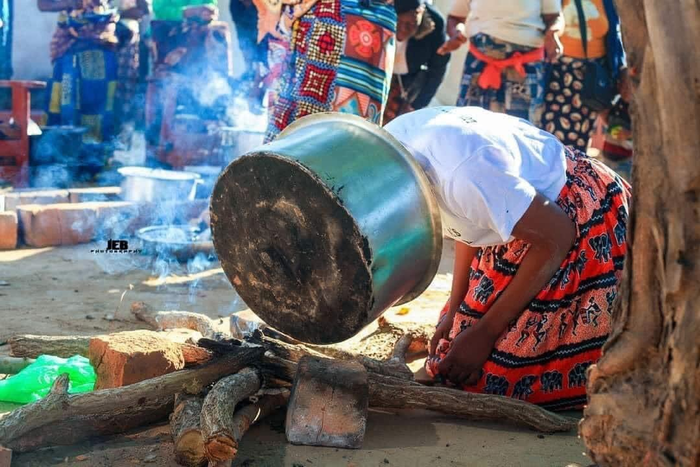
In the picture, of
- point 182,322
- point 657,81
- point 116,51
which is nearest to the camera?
point 657,81

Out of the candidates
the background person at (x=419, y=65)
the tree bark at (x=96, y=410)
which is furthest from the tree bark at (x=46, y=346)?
the background person at (x=419, y=65)

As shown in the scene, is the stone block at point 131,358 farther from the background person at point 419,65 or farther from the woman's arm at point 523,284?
the background person at point 419,65

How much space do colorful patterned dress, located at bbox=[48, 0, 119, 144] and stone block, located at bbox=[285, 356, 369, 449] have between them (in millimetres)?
7586

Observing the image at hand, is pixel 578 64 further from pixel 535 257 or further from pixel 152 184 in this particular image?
pixel 535 257

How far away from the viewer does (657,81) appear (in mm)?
1869

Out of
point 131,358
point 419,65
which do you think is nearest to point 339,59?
point 419,65

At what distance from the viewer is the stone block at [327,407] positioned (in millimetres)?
2846

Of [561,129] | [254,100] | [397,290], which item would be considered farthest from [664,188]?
[254,100]

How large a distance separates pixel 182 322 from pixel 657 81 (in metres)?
2.73

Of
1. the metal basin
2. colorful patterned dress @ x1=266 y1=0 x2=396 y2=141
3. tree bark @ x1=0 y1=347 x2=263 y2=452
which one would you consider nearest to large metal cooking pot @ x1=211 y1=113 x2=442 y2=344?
tree bark @ x1=0 y1=347 x2=263 y2=452

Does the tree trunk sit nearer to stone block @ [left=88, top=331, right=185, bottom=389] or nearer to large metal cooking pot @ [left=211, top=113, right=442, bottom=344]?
large metal cooking pot @ [left=211, top=113, right=442, bottom=344]

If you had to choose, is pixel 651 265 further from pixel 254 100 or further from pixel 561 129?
pixel 254 100

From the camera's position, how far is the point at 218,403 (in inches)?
103

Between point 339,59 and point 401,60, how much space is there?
1.91 m
